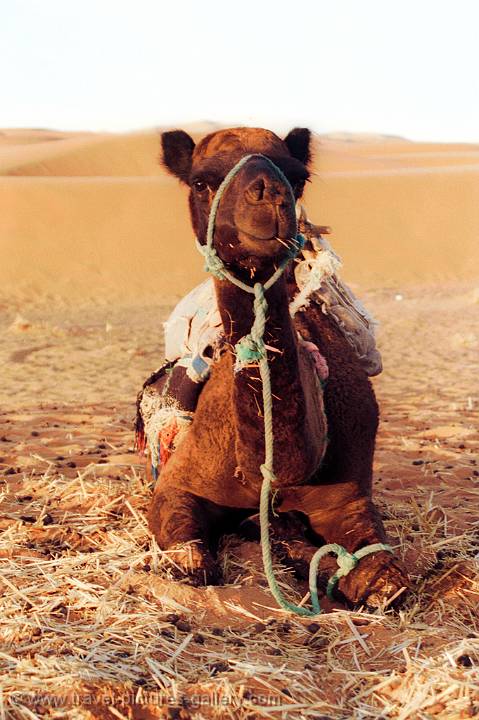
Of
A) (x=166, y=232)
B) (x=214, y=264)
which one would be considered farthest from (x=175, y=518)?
(x=166, y=232)

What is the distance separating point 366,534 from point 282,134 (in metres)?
1.99

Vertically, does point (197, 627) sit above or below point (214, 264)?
below

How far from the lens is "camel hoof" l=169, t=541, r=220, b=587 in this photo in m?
4.06

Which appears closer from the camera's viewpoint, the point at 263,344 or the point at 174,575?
the point at 263,344

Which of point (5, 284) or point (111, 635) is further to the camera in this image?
point (5, 284)

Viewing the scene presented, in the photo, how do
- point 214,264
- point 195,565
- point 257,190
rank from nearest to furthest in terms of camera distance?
1. point 257,190
2. point 214,264
3. point 195,565

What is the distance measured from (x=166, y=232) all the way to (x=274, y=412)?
24.8 metres

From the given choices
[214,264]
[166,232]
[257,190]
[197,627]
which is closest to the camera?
[257,190]

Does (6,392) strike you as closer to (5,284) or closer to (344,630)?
(344,630)

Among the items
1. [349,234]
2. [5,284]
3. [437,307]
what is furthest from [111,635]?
[349,234]

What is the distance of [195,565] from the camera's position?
4113 millimetres

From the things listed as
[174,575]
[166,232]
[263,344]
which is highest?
[263,344]

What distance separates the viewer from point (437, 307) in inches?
720

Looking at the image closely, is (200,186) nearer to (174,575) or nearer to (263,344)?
(263,344)
